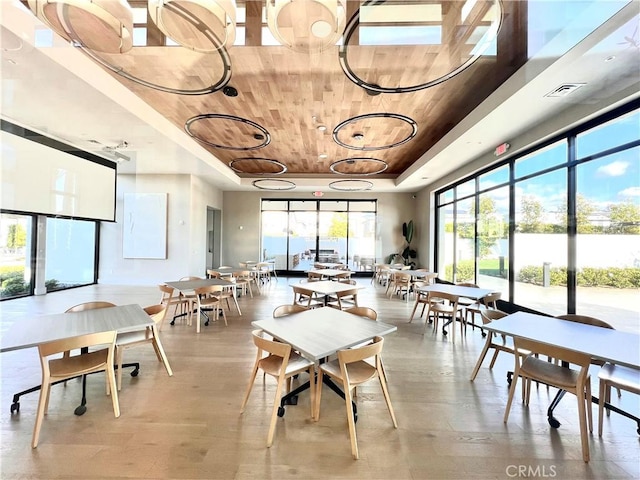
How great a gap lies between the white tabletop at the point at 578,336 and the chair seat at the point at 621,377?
192mm

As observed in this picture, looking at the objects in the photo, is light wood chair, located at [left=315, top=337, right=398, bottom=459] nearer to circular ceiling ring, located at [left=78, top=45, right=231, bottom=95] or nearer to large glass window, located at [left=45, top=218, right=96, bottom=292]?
circular ceiling ring, located at [left=78, top=45, right=231, bottom=95]

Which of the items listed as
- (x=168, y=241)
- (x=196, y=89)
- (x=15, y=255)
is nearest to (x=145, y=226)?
(x=168, y=241)

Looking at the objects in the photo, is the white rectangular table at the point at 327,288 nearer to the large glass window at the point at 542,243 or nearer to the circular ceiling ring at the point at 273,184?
the large glass window at the point at 542,243

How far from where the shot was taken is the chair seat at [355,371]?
2.06 m

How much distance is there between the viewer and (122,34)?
246 centimetres

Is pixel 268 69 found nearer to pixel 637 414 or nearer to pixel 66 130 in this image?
pixel 66 130

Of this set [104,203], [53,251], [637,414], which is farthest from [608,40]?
[53,251]

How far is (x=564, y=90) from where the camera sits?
319 centimetres

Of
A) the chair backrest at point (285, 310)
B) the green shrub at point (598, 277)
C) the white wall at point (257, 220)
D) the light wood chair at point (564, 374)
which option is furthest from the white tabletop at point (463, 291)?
the white wall at point (257, 220)

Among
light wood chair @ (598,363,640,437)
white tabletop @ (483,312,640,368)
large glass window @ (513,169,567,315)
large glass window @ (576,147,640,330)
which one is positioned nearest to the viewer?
white tabletop @ (483,312,640,368)

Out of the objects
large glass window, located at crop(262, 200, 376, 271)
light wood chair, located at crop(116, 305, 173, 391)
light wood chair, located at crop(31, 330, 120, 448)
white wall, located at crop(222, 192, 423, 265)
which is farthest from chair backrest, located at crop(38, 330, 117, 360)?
large glass window, located at crop(262, 200, 376, 271)

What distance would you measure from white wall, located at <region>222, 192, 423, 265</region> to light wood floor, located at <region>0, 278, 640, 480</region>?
760 cm

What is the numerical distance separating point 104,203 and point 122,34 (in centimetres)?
541

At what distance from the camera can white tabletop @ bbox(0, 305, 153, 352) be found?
79.4 inches
